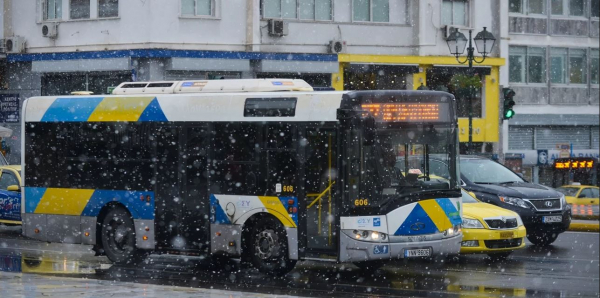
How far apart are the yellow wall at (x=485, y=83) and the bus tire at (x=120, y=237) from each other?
20.6 m

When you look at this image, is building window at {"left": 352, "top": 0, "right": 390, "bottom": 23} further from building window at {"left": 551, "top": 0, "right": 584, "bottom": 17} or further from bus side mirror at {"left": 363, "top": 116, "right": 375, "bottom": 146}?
bus side mirror at {"left": 363, "top": 116, "right": 375, "bottom": 146}

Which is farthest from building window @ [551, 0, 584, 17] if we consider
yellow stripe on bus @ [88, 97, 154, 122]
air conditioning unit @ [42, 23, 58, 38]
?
yellow stripe on bus @ [88, 97, 154, 122]

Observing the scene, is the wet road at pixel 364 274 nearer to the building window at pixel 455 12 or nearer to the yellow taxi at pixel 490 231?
the yellow taxi at pixel 490 231

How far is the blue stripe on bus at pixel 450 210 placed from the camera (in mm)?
15380

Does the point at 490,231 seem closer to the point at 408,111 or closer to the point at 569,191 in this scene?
the point at 408,111

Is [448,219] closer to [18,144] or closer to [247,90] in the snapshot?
[247,90]

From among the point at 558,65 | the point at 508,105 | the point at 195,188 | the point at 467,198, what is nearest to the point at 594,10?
the point at 558,65

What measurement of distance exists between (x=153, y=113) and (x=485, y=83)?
2713cm

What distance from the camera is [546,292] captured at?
529 inches

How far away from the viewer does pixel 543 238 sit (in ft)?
68.6

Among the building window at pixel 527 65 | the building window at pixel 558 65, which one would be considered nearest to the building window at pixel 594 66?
the building window at pixel 558 65

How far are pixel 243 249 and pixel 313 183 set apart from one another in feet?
5.39

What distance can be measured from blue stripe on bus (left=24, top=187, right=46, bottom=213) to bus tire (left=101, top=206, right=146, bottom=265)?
137 cm

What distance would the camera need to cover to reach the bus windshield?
14805 mm
